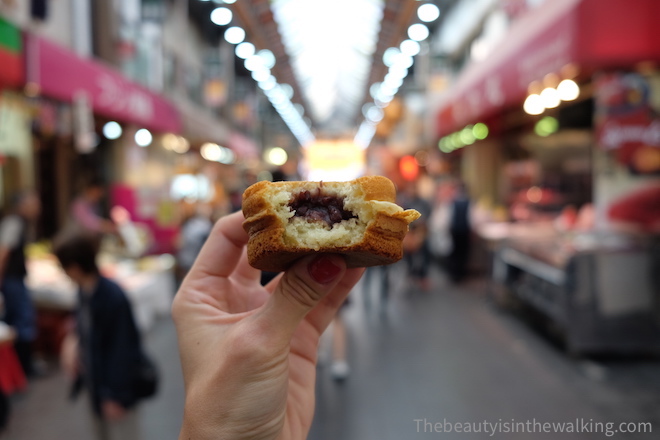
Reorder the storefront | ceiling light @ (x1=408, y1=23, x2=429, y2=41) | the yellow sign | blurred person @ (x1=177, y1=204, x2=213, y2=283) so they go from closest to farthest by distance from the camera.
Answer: the storefront
blurred person @ (x1=177, y1=204, x2=213, y2=283)
ceiling light @ (x1=408, y1=23, x2=429, y2=41)
the yellow sign

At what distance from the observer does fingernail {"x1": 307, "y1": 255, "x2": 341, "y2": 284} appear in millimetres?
1481

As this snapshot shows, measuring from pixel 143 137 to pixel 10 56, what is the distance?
6.54 meters

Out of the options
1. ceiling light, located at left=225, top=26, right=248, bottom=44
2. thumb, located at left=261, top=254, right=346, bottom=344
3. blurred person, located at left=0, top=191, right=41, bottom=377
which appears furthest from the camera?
ceiling light, located at left=225, top=26, right=248, bottom=44

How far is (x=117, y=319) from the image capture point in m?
3.24

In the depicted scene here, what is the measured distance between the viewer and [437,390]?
543 cm

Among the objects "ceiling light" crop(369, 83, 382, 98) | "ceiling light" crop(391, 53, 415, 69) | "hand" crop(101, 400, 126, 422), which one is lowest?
"hand" crop(101, 400, 126, 422)

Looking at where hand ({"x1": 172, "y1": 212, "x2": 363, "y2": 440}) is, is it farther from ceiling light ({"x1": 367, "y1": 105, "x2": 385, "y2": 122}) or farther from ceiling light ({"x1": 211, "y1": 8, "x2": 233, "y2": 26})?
ceiling light ({"x1": 367, "y1": 105, "x2": 385, "y2": 122})

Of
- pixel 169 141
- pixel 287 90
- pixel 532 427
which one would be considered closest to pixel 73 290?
pixel 532 427

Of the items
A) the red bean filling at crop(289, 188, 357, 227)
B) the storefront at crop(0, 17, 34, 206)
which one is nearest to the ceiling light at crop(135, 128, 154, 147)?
the storefront at crop(0, 17, 34, 206)

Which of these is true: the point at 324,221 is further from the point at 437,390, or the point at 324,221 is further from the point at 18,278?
the point at 18,278

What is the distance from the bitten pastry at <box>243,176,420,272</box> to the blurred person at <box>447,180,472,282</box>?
10323 millimetres

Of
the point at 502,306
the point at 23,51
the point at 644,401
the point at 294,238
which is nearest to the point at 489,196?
the point at 502,306

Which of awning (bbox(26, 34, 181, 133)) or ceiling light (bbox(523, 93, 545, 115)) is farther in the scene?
ceiling light (bbox(523, 93, 545, 115))

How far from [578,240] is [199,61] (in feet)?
59.5
